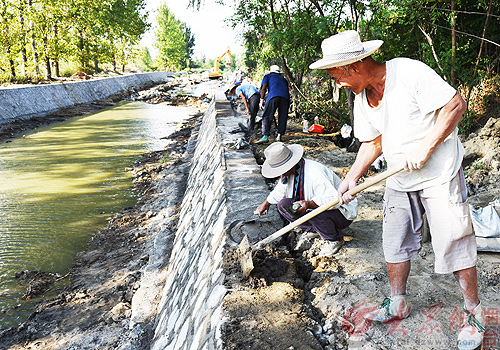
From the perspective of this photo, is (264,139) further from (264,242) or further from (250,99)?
(264,242)

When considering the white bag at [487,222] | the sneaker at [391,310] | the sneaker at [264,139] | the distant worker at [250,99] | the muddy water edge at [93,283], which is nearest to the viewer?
the sneaker at [391,310]

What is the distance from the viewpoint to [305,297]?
2586 millimetres

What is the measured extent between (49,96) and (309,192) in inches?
681

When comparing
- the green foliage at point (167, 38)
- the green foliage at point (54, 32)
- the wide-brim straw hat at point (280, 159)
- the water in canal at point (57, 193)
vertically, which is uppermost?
the green foliage at point (167, 38)

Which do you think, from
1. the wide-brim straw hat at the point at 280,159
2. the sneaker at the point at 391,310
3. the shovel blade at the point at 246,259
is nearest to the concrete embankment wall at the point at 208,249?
the shovel blade at the point at 246,259

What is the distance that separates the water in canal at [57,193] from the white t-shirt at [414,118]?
4.00 metres

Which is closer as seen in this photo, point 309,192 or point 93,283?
point 309,192

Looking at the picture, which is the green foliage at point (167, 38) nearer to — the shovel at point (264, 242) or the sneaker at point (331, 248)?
the sneaker at point (331, 248)

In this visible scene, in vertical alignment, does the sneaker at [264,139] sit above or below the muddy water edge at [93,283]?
above

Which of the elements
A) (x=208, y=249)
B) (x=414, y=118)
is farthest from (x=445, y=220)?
(x=208, y=249)

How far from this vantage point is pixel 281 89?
7.34 metres

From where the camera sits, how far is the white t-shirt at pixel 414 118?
6.15 ft

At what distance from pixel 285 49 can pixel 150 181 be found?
3897 millimetres

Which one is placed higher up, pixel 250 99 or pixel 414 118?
pixel 250 99
